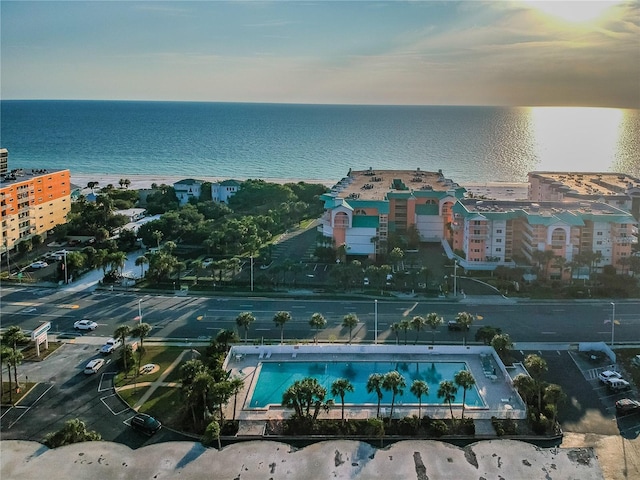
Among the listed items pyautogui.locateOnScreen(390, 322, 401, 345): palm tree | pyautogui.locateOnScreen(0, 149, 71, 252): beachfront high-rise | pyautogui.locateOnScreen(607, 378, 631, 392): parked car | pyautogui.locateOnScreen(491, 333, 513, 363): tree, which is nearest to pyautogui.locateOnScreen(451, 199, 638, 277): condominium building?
pyautogui.locateOnScreen(390, 322, 401, 345): palm tree

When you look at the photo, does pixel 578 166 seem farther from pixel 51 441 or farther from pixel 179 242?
pixel 51 441

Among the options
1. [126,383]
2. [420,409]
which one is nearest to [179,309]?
[126,383]

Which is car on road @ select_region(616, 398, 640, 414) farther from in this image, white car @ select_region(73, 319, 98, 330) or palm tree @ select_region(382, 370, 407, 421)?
white car @ select_region(73, 319, 98, 330)

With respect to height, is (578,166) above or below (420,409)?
above

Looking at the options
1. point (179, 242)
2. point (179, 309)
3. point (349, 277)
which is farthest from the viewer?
point (179, 242)

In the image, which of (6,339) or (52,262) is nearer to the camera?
(6,339)

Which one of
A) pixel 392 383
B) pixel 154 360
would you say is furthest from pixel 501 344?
pixel 154 360

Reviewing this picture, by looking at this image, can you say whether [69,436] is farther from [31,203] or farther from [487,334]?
[31,203]

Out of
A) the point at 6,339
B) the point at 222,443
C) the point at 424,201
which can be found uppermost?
the point at 424,201
